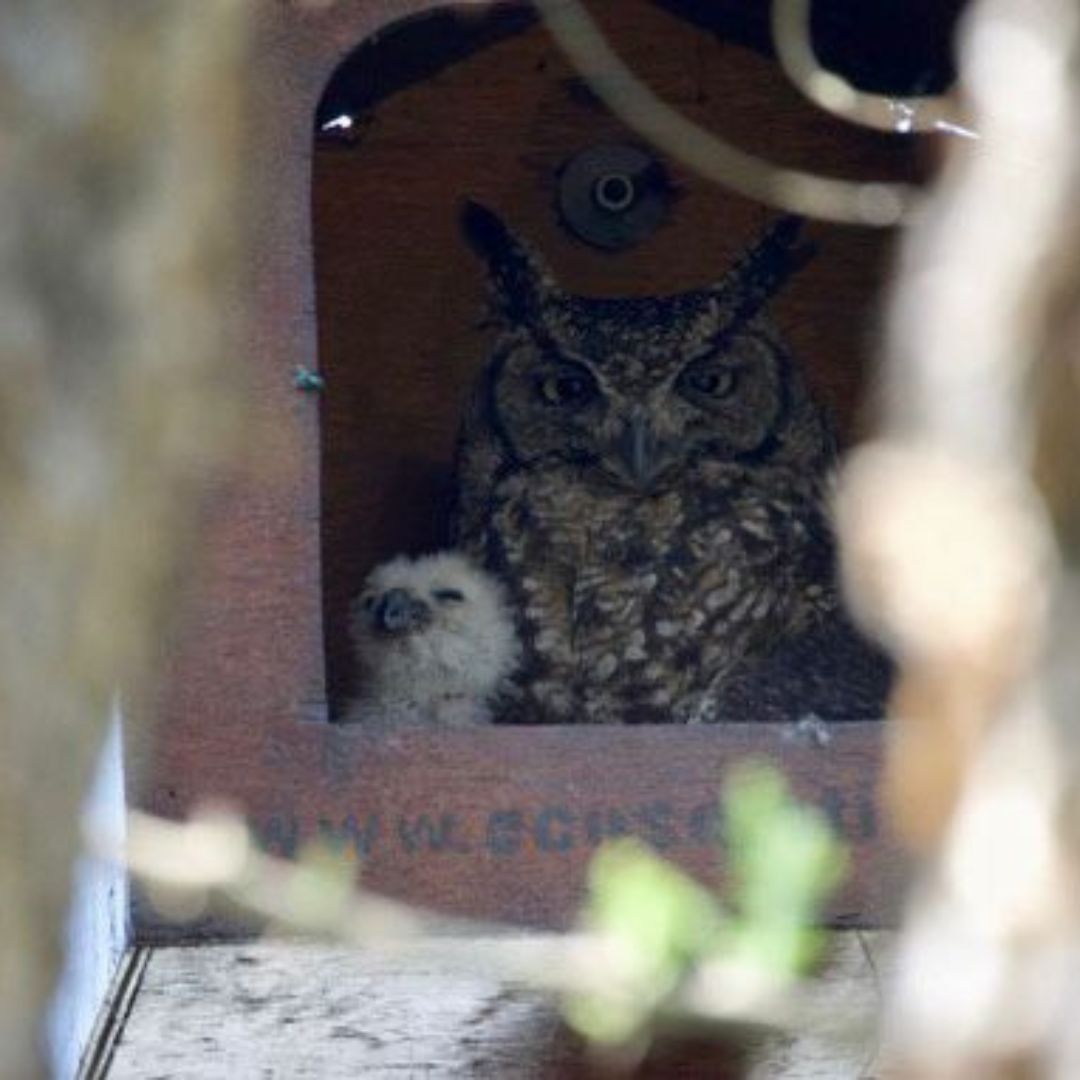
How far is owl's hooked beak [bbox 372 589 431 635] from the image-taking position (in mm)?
3623

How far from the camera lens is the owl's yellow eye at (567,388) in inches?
156

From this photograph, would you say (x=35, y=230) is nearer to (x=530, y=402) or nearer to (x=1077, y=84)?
(x=1077, y=84)

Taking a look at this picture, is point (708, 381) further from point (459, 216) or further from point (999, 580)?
point (999, 580)

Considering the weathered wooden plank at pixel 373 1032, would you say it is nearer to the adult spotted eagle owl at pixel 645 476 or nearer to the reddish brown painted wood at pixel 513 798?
the reddish brown painted wood at pixel 513 798

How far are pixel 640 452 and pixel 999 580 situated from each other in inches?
121

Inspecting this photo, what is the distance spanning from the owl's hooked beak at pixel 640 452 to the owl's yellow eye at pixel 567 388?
81 mm

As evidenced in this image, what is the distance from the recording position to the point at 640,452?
12.8 ft

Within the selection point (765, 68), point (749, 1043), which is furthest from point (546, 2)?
point (765, 68)

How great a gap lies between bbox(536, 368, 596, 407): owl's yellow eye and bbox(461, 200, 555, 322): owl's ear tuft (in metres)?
0.10

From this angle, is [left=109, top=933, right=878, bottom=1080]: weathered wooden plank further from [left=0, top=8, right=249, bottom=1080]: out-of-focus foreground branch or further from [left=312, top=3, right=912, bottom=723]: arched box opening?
[left=0, top=8, right=249, bottom=1080]: out-of-focus foreground branch

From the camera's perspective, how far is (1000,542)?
0.82 meters

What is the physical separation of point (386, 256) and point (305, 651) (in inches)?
45.2

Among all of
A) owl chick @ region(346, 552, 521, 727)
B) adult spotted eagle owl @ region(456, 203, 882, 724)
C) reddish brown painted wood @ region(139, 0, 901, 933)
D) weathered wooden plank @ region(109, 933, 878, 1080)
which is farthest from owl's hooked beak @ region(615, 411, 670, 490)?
weathered wooden plank @ region(109, 933, 878, 1080)

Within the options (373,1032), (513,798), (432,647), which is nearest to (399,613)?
(432,647)
